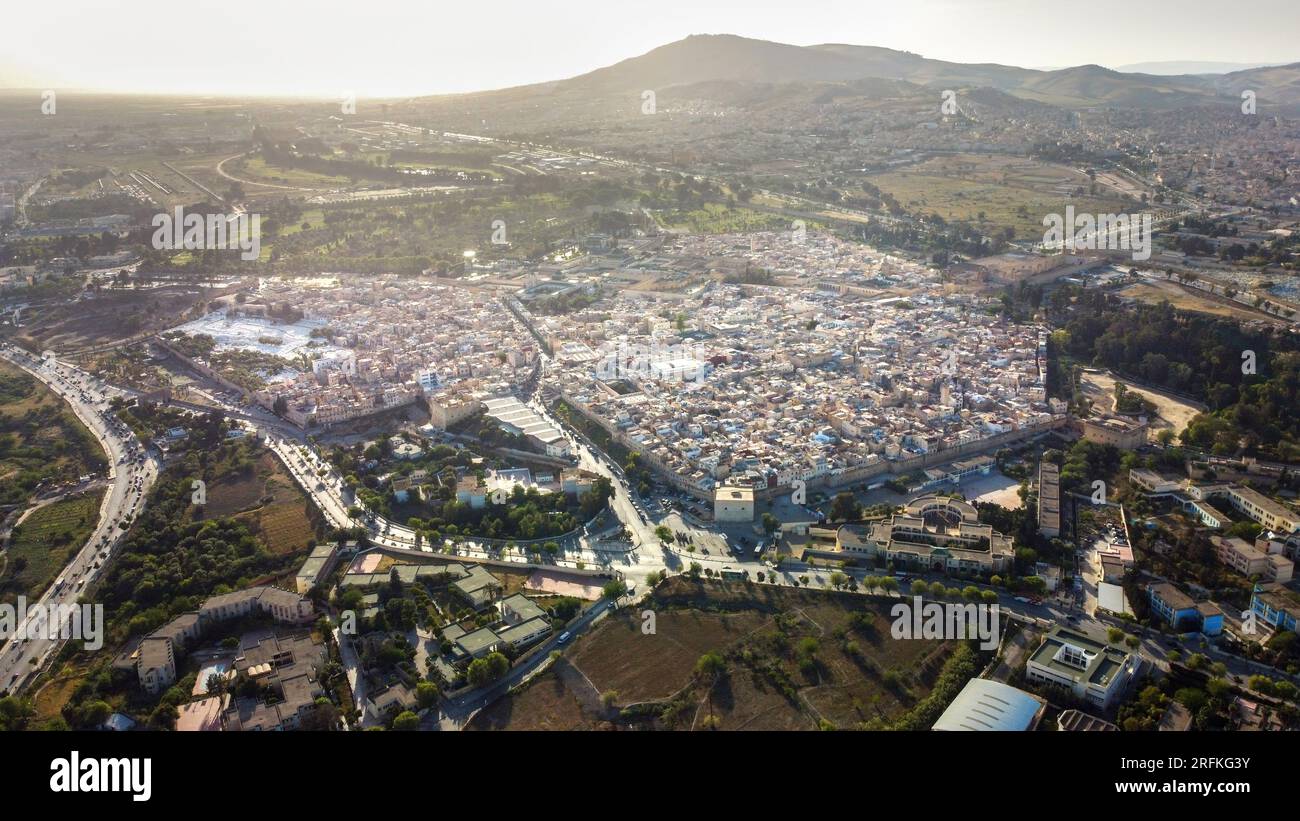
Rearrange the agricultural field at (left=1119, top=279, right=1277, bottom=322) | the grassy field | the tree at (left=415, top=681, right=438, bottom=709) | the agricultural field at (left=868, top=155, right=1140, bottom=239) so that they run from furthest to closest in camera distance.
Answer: the agricultural field at (left=868, top=155, right=1140, bottom=239) < the agricultural field at (left=1119, top=279, right=1277, bottom=322) < the grassy field < the tree at (left=415, top=681, right=438, bottom=709)

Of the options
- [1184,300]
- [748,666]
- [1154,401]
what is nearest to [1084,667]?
[748,666]

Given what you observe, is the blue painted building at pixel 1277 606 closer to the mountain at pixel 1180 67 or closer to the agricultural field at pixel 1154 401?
the agricultural field at pixel 1154 401

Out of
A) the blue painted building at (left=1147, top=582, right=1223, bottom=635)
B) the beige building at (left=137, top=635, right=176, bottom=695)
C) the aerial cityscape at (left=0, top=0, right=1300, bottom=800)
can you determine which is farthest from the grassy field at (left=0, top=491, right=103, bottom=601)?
the blue painted building at (left=1147, top=582, right=1223, bottom=635)

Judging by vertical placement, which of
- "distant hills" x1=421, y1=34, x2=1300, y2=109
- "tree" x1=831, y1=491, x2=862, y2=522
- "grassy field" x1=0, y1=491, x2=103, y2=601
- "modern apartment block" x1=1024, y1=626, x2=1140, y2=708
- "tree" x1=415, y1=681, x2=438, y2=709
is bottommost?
"tree" x1=415, y1=681, x2=438, y2=709

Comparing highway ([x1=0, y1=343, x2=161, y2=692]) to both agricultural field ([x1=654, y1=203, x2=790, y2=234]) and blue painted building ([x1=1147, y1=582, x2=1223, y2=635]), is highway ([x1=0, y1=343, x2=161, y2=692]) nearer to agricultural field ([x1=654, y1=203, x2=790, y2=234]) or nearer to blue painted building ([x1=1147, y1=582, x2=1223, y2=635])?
blue painted building ([x1=1147, y1=582, x2=1223, y2=635])
